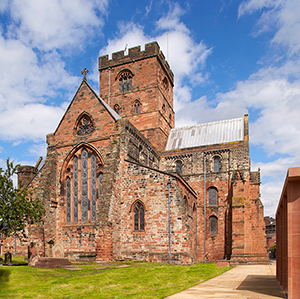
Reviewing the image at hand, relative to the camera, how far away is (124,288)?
1039 centimetres

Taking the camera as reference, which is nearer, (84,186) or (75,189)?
(84,186)

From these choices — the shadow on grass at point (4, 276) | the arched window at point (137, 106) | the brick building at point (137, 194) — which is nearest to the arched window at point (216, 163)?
the brick building at point (137, 194)

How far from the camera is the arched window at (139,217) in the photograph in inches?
890

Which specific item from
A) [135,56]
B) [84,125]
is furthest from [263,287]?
[135,56]

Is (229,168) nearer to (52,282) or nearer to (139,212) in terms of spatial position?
(139,212)

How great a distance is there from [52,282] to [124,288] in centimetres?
350

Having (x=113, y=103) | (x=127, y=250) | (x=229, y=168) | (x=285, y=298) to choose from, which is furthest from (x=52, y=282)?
(x=113, y=103)

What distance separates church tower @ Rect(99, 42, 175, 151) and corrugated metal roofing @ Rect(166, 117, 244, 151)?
1.52 metres

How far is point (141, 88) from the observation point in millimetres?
38219

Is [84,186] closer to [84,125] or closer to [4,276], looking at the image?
[84,125]

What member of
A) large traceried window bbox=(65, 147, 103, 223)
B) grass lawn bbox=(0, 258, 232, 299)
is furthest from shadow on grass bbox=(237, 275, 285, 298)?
large traceried window bbox=(65, 147, 103, 223)

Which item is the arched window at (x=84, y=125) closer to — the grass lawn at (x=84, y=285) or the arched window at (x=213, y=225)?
the grass lawn at (x=84, y=285)

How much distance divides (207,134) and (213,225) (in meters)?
11.7

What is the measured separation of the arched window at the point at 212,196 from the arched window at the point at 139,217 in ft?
37.4
